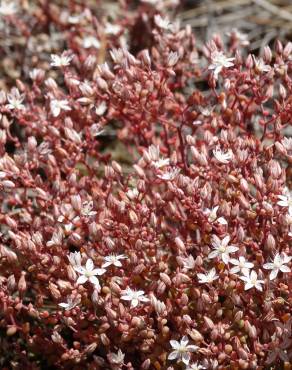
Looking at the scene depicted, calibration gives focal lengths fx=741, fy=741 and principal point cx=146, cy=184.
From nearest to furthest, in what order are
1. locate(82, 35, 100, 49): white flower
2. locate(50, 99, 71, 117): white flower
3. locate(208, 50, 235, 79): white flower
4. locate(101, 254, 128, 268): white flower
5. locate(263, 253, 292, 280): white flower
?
1. locate(263, 253, 292, 280): white flower
2. locate(101, 254, 128, 268): white flower
3. locate(208, 50, 235, 79): white flower
4. locate(50, 99, 71, 117): white flower
5. locate(82, 35, 100, 49): white flower

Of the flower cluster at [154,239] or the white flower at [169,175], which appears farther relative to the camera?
the white flower at [169,175]

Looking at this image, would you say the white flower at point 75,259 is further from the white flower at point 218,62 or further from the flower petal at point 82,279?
the white flower at point 218,62

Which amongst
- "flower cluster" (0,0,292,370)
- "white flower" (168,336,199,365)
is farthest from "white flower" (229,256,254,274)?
"white flower" (168,336,199,365)

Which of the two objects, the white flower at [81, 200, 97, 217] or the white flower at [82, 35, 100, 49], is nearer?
the white flower at [81, 200, 97, 217]

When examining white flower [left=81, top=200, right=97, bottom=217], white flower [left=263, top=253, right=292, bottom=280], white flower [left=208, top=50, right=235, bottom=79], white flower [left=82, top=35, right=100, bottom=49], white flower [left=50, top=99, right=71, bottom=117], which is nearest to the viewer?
white flower [left=263, top=253, right=292, bottom=280]

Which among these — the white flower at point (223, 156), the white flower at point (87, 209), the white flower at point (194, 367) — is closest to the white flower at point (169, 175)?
the white flower at point (223, 156)

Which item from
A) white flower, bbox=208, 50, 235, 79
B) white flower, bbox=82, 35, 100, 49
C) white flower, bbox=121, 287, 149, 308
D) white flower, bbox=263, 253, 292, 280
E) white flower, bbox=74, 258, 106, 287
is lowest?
white flower, bbox=121, 287, 149, 308

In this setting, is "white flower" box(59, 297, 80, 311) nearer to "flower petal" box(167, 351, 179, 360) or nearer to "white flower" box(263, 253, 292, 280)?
"flower petal" box(167, 351, 179, 360)
